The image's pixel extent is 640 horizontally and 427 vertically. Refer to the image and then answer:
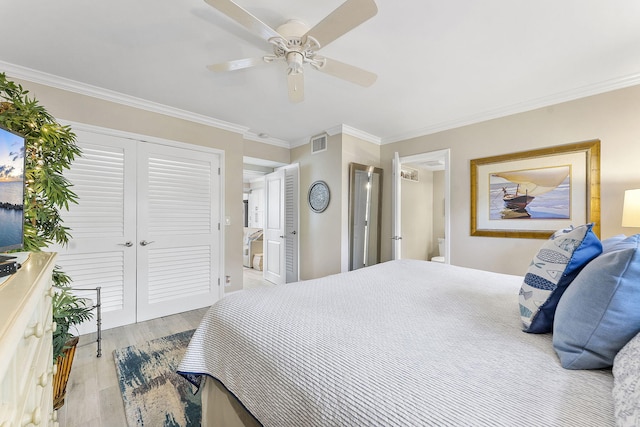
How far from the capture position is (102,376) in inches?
75.6

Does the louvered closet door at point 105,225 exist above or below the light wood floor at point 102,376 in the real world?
above

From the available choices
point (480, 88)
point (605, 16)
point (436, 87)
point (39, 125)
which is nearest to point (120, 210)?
point (39, 125)

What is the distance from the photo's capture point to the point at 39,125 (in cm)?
151

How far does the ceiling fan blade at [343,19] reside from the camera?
128 centimetres

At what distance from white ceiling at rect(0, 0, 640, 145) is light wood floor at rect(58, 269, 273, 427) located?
94.2 inches

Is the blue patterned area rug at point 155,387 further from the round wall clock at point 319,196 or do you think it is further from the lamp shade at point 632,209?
the lamp shade at point 632,209

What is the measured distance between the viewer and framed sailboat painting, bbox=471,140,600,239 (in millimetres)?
2510

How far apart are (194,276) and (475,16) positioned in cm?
360

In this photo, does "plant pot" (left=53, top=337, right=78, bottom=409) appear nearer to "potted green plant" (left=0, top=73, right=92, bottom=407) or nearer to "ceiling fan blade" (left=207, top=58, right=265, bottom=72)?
"potted green plant" (left=0, top=73, right=92, bottom=407)

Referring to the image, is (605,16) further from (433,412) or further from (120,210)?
(120,210)

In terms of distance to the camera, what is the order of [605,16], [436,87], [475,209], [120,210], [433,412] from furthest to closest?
1. [475,209]
2. [120,210]
3. [436,87]
4. [605,16]
5. [433,412]

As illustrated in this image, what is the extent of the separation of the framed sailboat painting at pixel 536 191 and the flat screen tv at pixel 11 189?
373 cm

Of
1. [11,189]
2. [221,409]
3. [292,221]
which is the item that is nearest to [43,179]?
[11,189]

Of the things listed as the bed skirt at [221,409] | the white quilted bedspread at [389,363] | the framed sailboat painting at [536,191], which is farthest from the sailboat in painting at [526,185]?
the bed skirt at [221,409]
